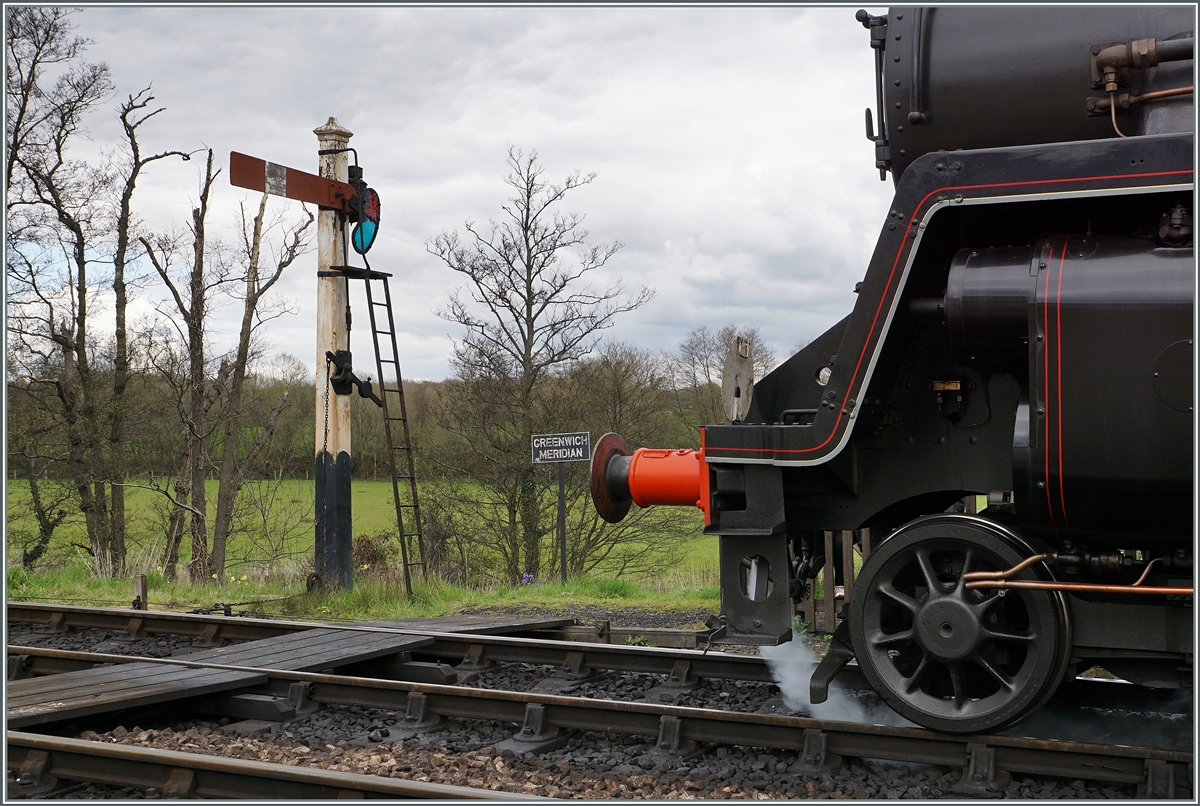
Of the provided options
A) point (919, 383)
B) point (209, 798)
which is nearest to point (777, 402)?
point (919, 383)

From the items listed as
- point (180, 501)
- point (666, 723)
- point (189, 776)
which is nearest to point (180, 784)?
point (189, 776)

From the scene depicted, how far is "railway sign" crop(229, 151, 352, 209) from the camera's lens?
28.1 feet

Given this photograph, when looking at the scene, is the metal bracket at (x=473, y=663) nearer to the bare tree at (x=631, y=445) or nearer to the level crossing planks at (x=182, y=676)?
the level crossing planks at (x=182, y=676)

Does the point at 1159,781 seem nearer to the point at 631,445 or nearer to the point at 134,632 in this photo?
the point at 134,632

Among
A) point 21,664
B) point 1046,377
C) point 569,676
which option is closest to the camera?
point 1046,377

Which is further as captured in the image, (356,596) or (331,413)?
(331,413)

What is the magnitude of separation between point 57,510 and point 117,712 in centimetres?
1462

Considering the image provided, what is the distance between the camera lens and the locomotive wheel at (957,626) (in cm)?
385

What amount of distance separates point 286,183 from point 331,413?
90.4 inches

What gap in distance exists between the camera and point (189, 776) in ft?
12.6

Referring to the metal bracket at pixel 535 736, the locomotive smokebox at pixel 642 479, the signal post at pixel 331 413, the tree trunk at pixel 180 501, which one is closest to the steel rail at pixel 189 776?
the metal bracket at pixel 535 736

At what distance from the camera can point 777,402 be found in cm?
491

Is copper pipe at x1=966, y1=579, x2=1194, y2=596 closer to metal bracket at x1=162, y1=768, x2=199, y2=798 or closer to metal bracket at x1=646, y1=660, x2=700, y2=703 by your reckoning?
metal bracket at x1=646, y1=660, x2=700, y2=703

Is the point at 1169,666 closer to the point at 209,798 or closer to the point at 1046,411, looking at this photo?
the point at 1046,411
